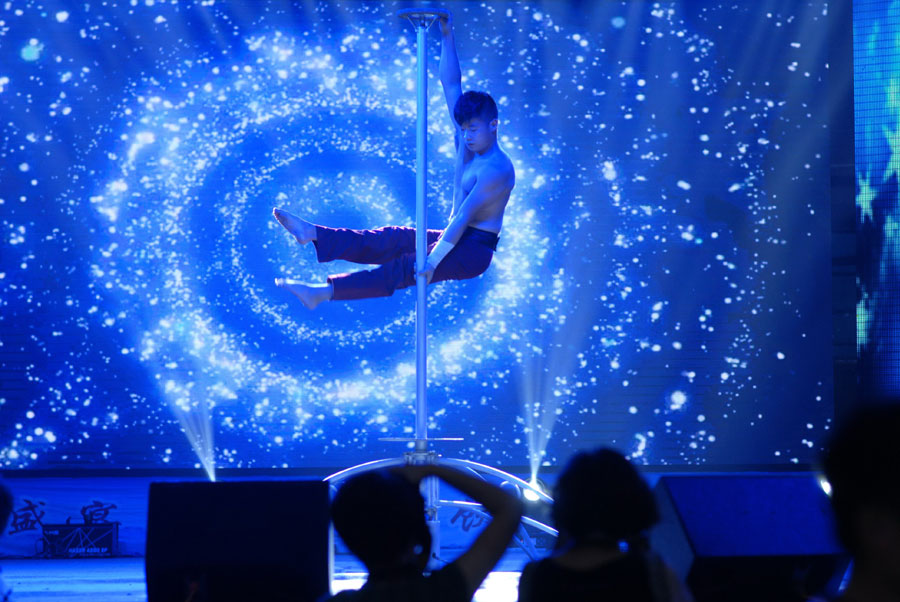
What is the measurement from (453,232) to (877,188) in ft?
9.72

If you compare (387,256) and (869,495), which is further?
(387,256)

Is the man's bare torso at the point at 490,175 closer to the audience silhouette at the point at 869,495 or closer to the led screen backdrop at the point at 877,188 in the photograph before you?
the led screen backdrop at the point at 877,188

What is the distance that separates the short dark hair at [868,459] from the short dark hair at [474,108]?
13.6ft

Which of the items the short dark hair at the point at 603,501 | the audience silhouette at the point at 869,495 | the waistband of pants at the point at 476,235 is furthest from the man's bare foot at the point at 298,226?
the audience silhouette at the point at 869,495

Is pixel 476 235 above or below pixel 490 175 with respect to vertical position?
below

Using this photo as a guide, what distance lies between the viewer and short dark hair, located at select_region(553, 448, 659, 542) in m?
1.67

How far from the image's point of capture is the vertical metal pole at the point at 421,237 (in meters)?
4.92

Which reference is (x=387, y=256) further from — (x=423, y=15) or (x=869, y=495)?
(x=869, y=495)

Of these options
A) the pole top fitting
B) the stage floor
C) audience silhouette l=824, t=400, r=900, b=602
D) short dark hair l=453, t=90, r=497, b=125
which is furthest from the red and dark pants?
audience silhouette l=824, t=400, r=900, b=602

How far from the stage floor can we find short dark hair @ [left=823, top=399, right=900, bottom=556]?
125 inches

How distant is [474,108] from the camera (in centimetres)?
505

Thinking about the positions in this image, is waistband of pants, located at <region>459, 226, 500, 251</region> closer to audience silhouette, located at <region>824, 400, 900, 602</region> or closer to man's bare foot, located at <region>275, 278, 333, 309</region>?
man's bare foot, located at <region>275, 278, 333, 309</region>

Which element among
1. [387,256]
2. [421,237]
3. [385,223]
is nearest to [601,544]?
[421,237]

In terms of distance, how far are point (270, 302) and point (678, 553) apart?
4344 mm
